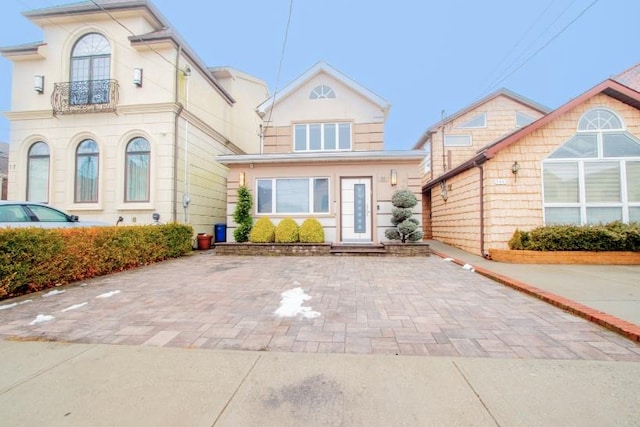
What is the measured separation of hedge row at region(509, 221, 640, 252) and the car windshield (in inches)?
446

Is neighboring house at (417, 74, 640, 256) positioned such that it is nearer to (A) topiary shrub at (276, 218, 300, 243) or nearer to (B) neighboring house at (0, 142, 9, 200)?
(A) topiary shrub at (276, 218, 300, 243)

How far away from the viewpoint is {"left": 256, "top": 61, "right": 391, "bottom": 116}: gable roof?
10797 millimetres

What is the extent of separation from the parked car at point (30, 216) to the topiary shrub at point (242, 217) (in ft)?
12.9

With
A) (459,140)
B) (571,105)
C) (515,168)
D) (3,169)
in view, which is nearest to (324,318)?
(515,168)

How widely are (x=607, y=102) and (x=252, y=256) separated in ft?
35.9

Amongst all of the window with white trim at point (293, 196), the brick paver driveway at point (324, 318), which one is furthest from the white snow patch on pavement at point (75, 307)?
the window with white trim at point (293, 196)

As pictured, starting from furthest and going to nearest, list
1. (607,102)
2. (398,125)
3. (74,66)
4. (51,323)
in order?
(398,125) < (74,66) < (607,102) < (51,323)

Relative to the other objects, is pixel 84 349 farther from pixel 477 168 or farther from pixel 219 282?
pixel 477 168

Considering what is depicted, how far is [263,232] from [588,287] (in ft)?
24.7

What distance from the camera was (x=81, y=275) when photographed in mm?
5340

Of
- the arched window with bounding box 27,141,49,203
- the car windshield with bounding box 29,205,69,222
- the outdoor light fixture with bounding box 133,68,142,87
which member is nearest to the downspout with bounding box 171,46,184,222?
the outdoor light fixture with bounding box 133,68,142,87

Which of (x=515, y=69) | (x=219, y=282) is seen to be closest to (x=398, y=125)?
(x=515, y=69)

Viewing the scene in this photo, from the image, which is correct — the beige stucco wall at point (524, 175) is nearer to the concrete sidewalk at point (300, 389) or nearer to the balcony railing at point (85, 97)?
the concrete sidewalk at point (300, 389)

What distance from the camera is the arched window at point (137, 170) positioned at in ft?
31.3
